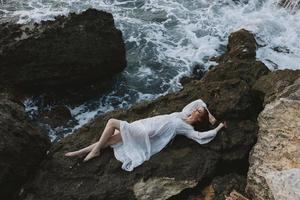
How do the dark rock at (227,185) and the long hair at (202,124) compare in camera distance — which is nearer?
the dark rock at (227,185)

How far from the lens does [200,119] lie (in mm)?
9289

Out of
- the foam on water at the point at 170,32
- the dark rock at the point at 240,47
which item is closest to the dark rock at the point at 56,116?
the foam on water at the point at 170,32

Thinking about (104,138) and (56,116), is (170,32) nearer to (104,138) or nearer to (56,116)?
(56,116)

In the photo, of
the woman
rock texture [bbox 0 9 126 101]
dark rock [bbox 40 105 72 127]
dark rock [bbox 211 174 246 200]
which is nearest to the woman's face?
the woman

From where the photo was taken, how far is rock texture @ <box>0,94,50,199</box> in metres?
8.49

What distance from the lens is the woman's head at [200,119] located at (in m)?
9.27

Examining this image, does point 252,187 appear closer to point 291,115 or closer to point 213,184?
point 213,184

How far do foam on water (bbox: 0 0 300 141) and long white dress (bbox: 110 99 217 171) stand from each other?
3.37 metres

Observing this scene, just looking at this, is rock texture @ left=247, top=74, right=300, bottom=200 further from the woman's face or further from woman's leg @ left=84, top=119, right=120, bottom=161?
woman's leg @ left=84, top=119, right=120, bottom=161

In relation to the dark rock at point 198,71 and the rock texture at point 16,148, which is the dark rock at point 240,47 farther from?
the rock texture at point 16,148

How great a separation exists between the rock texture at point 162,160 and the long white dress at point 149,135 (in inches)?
5.1

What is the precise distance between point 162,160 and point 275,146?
79.7 inches

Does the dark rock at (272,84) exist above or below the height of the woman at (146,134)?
above

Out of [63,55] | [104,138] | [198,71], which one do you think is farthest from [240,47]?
[104,138]
